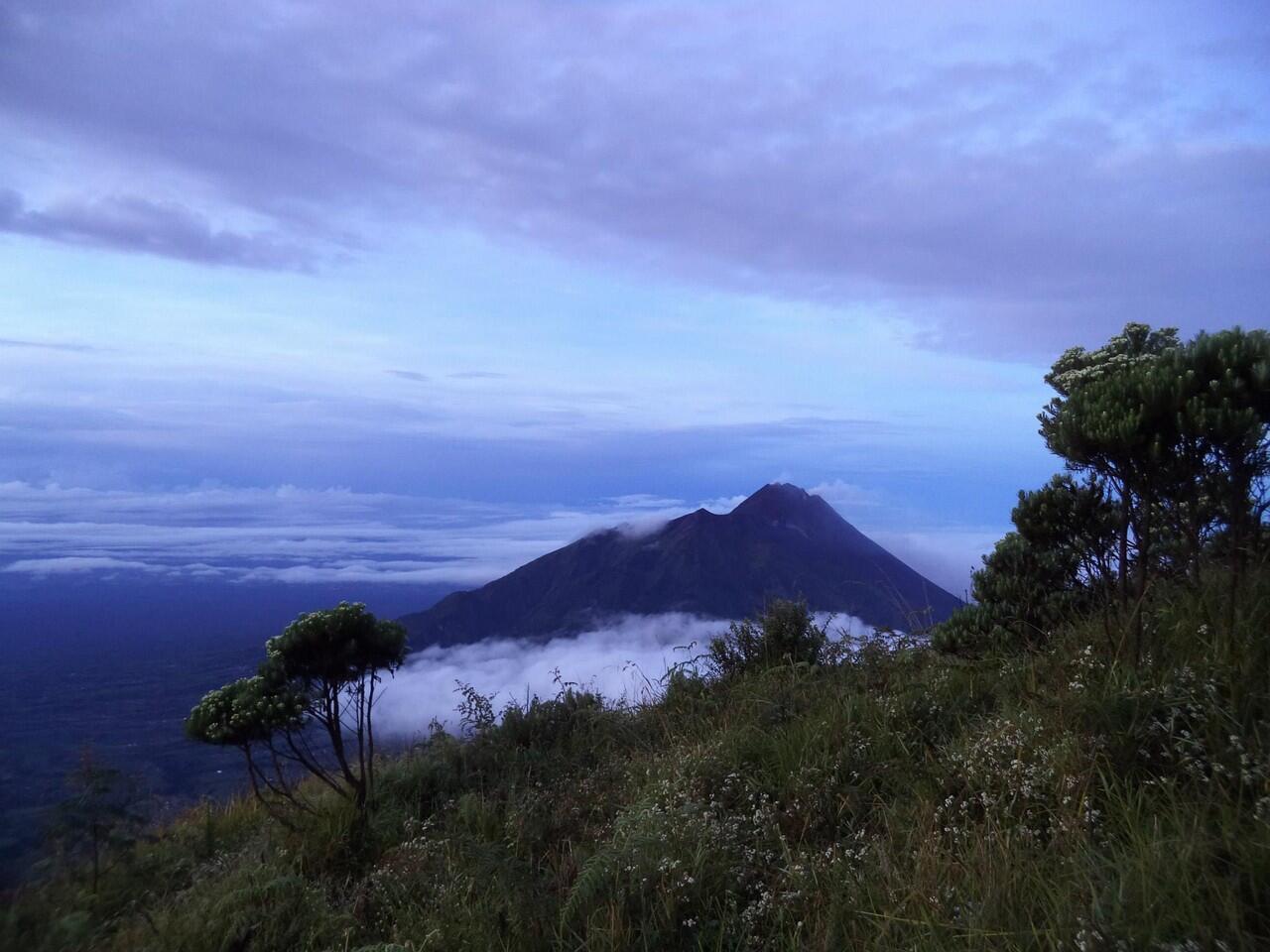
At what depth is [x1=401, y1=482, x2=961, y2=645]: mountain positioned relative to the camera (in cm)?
1454

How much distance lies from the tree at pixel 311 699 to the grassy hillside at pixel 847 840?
585mm

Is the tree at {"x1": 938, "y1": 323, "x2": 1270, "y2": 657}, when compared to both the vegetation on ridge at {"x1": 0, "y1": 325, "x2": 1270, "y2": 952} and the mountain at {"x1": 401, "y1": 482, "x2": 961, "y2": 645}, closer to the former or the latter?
the vegetation on ridge at {"x1": 0, "y1": 325, "x2": 1270, "y2": 952}

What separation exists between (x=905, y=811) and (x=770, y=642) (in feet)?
12.9

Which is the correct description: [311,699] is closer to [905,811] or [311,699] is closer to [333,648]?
[333,648]

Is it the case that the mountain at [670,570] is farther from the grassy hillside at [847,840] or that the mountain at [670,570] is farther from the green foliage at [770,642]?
the grassy hillside at [847,840]

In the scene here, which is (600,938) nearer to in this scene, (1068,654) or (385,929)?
(385,929)

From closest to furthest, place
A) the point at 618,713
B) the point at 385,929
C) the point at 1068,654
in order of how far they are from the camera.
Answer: the point at 385,929 < the point at 1068,654 < the point at 618,713

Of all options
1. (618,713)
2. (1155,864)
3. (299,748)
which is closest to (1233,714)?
(1155,864)

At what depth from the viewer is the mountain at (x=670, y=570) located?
14.5 meters

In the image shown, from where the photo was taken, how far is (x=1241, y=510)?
479 cm

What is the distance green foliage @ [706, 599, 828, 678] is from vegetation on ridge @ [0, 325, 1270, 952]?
86cm

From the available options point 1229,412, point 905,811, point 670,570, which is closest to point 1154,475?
point 1229,412

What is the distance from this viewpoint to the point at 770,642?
812 centimetres

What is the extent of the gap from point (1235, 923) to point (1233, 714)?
1.50 meters
